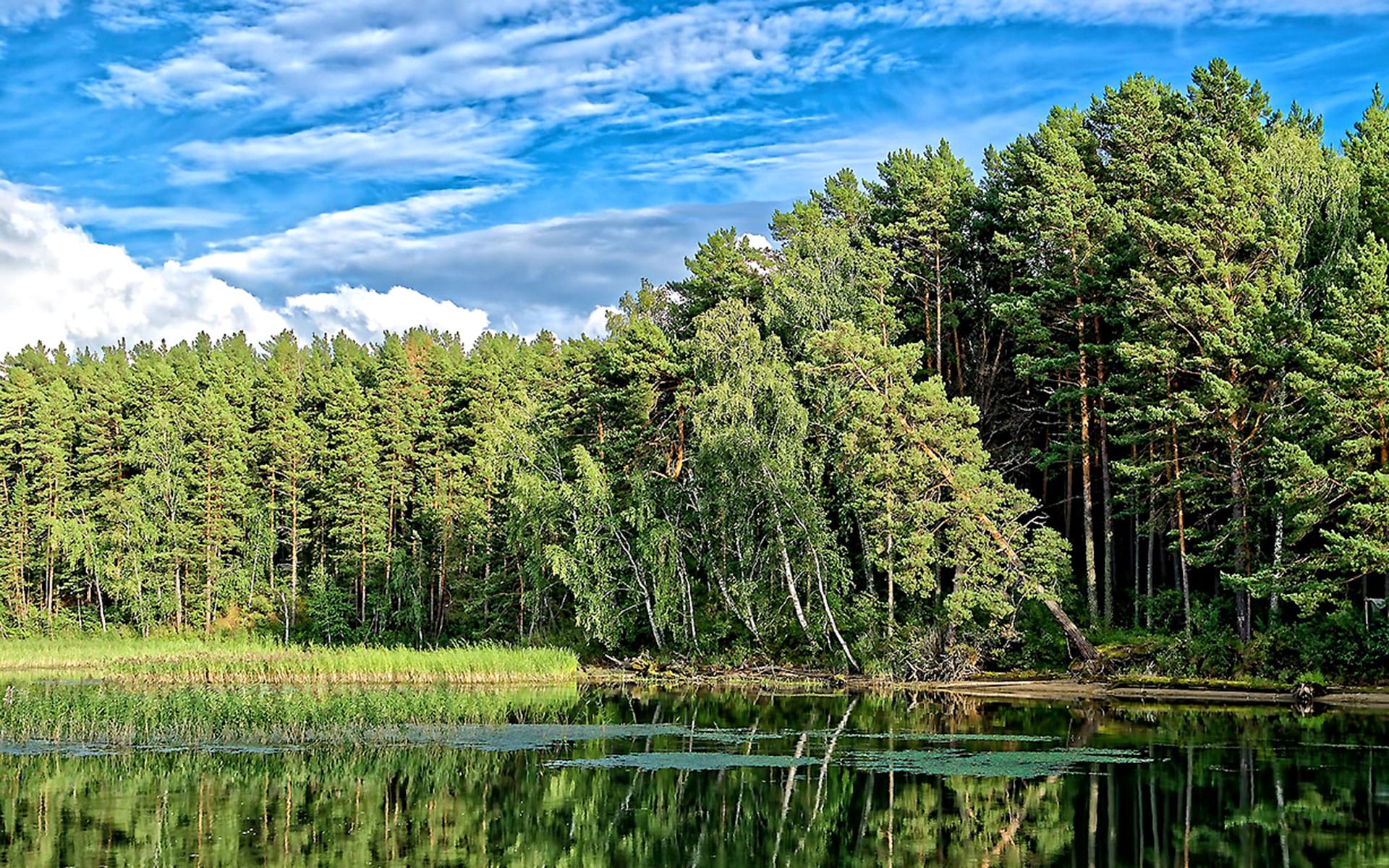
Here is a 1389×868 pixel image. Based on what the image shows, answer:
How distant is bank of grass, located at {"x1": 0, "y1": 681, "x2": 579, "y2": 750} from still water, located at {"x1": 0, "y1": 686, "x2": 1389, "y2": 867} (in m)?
0.20

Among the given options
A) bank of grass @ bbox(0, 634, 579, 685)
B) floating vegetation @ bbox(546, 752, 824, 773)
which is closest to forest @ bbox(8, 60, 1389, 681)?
bank of grass @ bbox(0, 634, 579, 685)

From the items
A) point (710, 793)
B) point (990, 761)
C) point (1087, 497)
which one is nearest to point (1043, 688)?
point (1087, 497)

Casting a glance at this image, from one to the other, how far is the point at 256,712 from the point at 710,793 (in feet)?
45.9

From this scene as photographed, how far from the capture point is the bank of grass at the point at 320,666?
4081 centimetres

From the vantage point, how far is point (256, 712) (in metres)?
31.0

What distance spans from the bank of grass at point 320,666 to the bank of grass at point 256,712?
1193mm

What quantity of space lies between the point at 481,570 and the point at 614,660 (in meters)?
21.2

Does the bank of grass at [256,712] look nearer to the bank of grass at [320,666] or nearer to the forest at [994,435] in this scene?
the bank of grass at [320,666]

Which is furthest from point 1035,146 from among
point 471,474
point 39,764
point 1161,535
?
point 39,764

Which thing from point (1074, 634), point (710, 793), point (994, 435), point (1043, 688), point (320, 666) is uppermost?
point (994, 435)

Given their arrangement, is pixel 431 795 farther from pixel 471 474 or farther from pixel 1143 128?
pixel 471 474

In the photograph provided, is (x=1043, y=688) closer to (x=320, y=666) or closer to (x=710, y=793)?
(x=710, y=793)

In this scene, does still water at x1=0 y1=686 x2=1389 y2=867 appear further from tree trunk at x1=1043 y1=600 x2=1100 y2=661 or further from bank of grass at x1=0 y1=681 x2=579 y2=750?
tree trunk at x1=1043 y1=600 x2=1100 y2=661

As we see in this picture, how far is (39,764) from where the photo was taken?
79.2 feet
